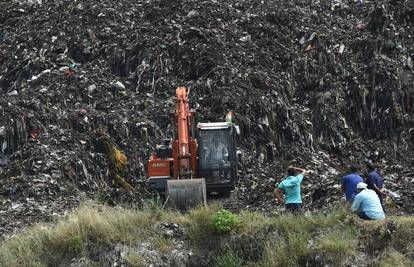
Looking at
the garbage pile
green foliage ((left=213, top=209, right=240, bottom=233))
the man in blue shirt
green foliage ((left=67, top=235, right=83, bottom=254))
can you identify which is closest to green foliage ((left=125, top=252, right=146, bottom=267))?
green foliage ((left=67, top=235, right=83, bottom=254))

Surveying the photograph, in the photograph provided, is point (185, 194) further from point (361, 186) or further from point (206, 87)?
point (206, 87)

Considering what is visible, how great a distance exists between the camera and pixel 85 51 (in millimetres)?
17203

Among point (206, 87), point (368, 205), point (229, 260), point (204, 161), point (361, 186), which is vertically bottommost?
point (229, 260)

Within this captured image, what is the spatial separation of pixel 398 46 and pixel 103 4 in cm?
863

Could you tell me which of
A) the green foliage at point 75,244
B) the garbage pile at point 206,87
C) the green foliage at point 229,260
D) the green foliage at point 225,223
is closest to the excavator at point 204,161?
the garbage pile at point 206,87

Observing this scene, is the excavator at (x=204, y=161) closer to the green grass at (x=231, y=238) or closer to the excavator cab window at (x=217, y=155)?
the excavator cab window at (x=217, y=155)

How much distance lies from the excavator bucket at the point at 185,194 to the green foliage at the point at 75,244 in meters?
1.74

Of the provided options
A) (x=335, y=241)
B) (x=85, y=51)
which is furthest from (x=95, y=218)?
(x=85, y=51)

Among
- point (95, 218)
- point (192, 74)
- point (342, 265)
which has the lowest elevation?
point (342, 265)

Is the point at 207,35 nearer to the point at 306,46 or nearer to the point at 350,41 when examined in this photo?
the point at 306,46

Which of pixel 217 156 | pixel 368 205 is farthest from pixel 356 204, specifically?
pixel 217 156

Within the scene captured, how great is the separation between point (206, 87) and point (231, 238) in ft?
25.3

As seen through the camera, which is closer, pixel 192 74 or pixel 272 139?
pixel 272 139

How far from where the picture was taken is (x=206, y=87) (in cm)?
1566
